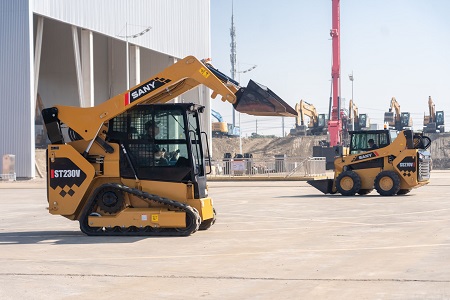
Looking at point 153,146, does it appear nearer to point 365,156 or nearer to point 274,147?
point 365,156

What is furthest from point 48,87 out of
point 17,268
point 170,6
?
point 17,268

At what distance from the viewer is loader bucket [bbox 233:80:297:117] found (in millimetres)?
16391

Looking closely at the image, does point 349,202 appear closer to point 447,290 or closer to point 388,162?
point 388,162

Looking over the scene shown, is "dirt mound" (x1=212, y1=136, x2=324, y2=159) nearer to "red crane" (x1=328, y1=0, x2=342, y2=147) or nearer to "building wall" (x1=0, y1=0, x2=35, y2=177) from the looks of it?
"red crane" (x1=328, y1=0, x2=342, y2=147)

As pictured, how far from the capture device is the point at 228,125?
405 ft

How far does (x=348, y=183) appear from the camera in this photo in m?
29.2

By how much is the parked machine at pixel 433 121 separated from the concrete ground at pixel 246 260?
8370cm

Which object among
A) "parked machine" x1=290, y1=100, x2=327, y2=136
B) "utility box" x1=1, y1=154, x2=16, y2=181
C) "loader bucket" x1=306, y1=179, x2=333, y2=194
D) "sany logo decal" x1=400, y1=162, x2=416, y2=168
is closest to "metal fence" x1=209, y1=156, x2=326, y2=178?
"utility box" x1=1, y1=154, x2=16, y2=181

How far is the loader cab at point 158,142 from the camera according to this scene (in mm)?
15742

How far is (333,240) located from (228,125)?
10861 centimetres

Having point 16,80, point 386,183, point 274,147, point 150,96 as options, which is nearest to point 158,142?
point 150,96

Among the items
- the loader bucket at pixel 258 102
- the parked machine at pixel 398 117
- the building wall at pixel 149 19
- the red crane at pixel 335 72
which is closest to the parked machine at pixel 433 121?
the parked machine at pixel 398 117

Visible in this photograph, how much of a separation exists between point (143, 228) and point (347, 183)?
14.8 metres

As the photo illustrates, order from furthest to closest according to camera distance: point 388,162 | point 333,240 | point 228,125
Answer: point 228,125 < point 388,162 < point 333,240
